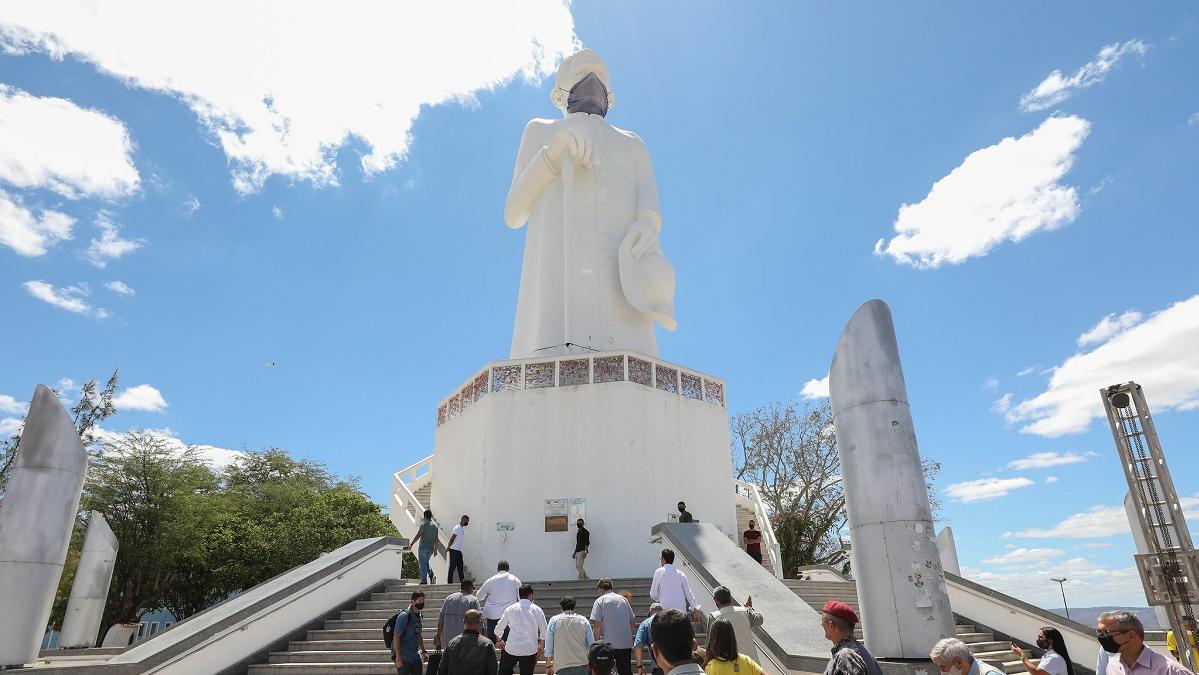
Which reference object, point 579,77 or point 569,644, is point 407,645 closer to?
point 569,644

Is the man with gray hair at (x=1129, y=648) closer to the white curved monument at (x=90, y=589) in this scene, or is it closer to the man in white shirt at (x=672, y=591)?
the man in white shirt at (x=672, y=591)

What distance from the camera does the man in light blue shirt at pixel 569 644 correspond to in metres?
5.37

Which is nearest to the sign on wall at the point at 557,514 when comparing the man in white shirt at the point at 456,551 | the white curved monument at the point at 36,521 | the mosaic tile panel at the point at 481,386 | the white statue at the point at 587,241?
the man in white shirt at the point at 456,551

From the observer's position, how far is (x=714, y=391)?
15.6 m

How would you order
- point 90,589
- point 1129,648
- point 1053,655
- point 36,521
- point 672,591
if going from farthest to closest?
point 90,589
point 36,521
point 672,591
point 1053,655
point 1129,648

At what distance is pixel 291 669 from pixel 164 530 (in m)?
16.7

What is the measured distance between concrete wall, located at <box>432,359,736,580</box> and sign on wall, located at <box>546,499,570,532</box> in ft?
0.33

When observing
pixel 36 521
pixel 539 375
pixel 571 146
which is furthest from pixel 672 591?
pixel 571 146

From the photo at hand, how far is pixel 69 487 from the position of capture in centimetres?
817

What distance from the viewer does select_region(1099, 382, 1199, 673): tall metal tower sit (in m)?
6.04

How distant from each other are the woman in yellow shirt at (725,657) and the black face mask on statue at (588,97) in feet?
59.2

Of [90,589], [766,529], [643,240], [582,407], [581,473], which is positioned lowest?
[90,589]

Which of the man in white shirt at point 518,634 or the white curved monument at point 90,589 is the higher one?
the white curved monument at point 90,589

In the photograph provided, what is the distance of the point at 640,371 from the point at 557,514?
337 cm
